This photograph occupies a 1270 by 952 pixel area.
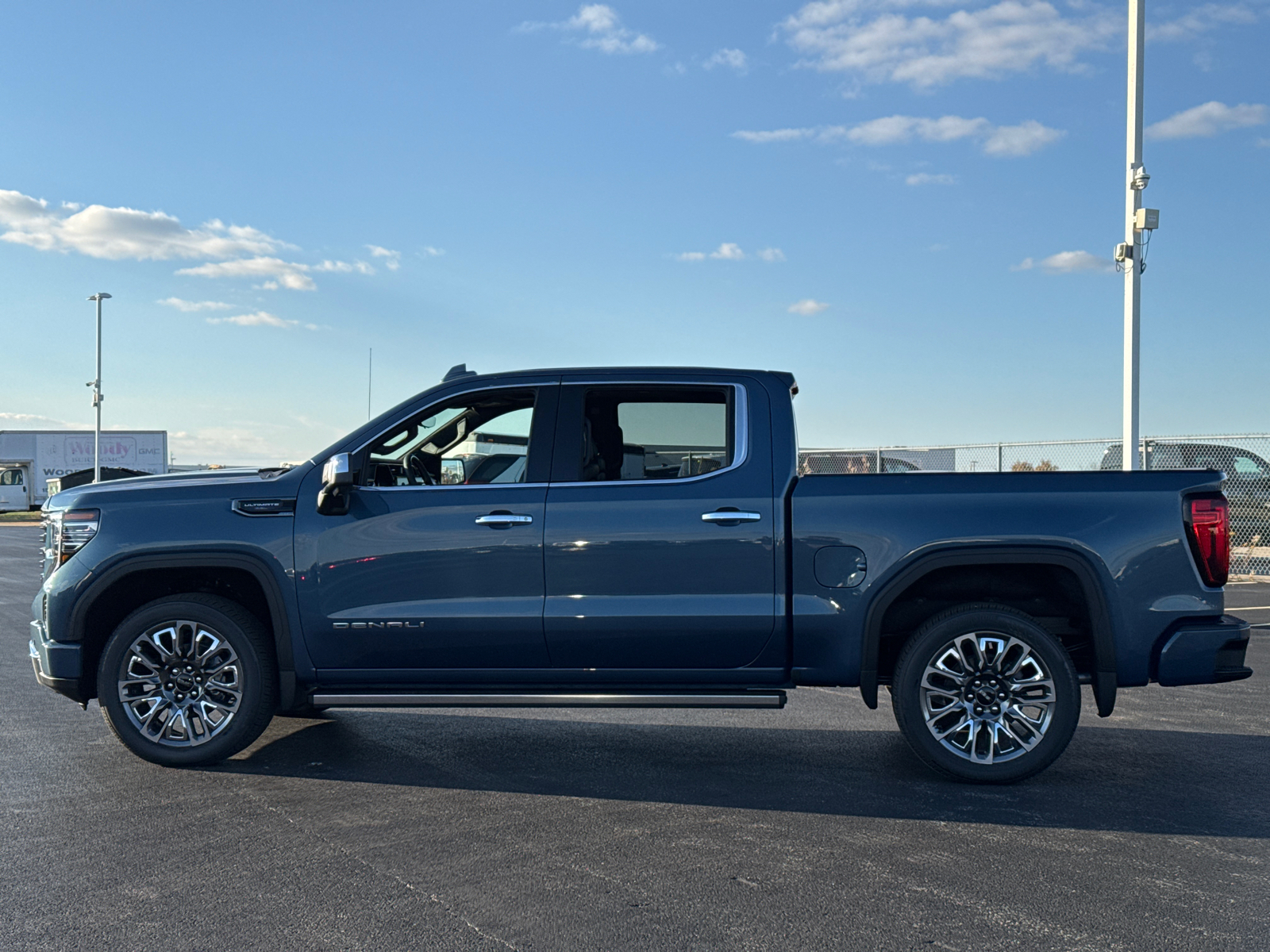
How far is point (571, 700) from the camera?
5.43m

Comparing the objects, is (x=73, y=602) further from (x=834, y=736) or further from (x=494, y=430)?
(x=834, y=736)

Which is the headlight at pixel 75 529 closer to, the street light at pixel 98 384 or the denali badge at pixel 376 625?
the denali badge at pixel 376 625

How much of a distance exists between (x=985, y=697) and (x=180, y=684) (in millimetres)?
4037

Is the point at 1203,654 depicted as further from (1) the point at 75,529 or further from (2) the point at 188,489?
(1) the point at 75,529

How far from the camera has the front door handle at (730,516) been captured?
547 centimetres

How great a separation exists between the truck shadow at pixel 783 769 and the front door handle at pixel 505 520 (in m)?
1.26

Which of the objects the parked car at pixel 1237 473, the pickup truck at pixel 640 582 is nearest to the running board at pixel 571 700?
the pickup truck at pixel 640 582

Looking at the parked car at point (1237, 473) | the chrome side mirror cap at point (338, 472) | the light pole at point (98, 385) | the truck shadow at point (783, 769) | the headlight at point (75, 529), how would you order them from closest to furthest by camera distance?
1. the truck shadow at point (783, 769)
2. the chrome side mirror cap at point (338, 472)
3. the headlight at point (75, 529)
4. the parked car at point (1237, 473)
5. the light pole at point (98, 385)

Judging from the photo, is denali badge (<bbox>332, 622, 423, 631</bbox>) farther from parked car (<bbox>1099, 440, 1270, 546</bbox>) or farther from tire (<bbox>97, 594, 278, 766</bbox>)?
parked car (<bbox>1099, 440, 1270, 546</bbox>)

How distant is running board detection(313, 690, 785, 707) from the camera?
17.7ft

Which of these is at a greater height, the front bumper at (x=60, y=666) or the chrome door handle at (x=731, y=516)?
the chrome door handle at (x=731, y=516)

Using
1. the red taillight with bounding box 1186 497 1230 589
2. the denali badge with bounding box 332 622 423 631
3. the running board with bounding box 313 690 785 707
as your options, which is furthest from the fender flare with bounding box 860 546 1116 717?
the denali badge with bounding box 332 622 423 631

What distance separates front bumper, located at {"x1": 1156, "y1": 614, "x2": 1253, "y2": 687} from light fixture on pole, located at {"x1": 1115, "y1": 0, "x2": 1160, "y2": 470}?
9004mm

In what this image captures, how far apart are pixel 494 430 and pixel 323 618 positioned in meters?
1.30
